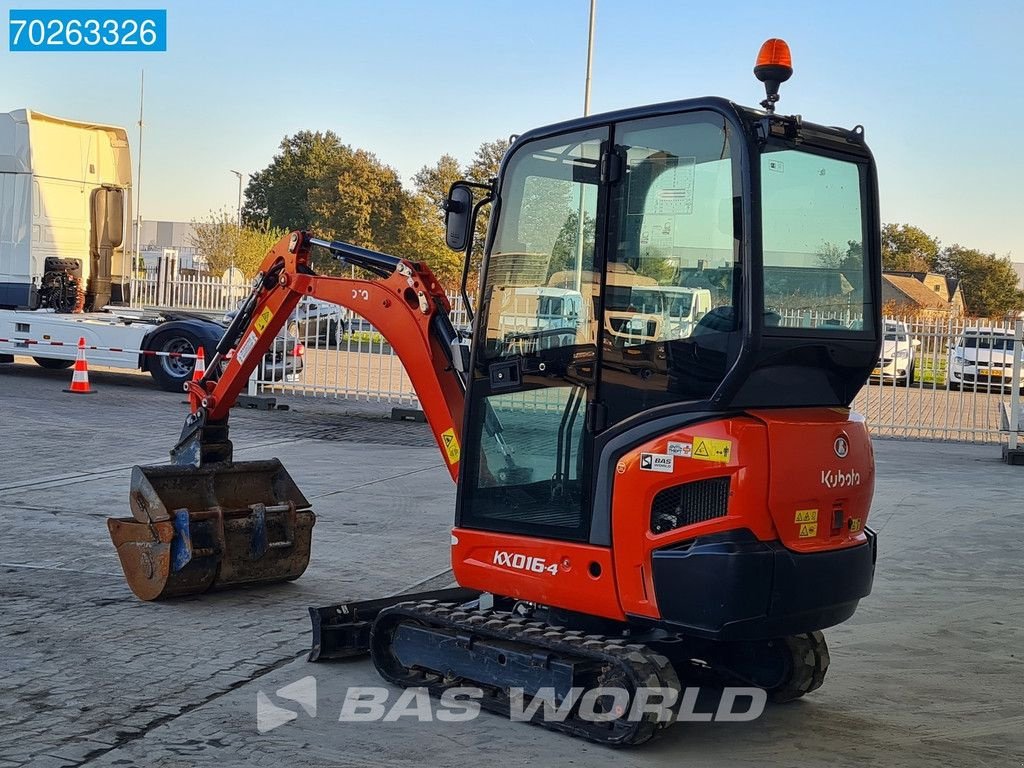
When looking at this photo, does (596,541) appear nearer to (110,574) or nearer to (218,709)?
(218,709)

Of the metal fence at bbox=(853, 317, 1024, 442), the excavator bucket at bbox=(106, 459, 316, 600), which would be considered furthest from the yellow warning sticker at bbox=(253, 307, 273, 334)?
the metal fence at bbox=(853, 317, 1024, 442)

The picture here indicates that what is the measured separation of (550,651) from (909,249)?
88.8 metres

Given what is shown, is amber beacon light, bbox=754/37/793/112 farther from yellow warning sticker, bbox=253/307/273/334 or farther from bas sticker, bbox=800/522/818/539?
yellow warning sticker, bbox=253/307/273/334

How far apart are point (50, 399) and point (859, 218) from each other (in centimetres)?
1499

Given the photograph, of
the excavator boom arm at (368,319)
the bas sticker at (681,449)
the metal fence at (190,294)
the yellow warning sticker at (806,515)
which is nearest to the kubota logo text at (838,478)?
the yellow warning sticker at (806,515)

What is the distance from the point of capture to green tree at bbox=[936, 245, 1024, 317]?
7850 cm

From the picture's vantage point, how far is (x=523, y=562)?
552cm

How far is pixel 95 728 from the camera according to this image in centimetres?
505

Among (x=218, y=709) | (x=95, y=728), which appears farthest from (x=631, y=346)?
(x=95, y=728)

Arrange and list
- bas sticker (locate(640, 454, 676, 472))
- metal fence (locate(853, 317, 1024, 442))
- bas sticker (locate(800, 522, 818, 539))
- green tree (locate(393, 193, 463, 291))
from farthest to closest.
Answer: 1. green tree (locate(393, 193, 463, 291))
2. metal fence (locate(853, 317, 1024, 442))
3. bas sticker (locate(800, 522, 818, 539))
4. bas sticker (locate(640, 454, 676, 472))

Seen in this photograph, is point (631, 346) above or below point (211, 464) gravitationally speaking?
above

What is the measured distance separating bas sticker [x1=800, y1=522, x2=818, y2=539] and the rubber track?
773 millimetres

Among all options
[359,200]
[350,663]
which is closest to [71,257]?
[350,663]

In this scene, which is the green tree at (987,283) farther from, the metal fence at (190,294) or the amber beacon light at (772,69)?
the amber beacon light at (772,69)
